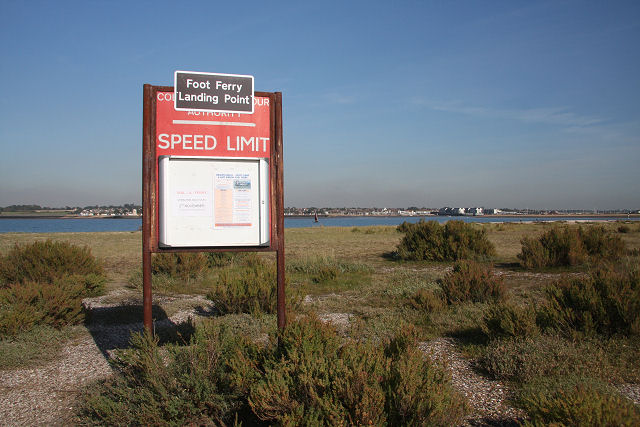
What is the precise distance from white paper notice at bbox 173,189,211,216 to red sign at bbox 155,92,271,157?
1.19 feet

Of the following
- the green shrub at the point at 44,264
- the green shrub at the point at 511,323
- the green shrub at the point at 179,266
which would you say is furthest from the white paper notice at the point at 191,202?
the green shrub at the point at 179,266

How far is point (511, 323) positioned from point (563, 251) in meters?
9.65

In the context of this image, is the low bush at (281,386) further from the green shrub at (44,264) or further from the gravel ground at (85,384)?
the green shrub at (44,264)

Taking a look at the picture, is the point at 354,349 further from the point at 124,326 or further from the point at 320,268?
the point at 320,268

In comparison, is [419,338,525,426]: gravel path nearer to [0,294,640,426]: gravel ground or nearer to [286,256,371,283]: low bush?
[0,294,640,426]: gravel ground

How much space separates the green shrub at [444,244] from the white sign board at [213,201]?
491 inches

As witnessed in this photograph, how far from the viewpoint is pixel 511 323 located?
494 cm

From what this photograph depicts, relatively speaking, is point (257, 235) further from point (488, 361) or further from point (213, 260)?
point (213, 260)

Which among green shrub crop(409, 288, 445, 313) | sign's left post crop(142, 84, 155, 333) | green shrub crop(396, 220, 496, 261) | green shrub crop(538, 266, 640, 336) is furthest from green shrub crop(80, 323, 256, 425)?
green shrub crop(396, 220, 496, 261)

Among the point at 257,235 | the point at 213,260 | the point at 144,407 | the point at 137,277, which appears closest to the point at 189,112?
the point at 257,235

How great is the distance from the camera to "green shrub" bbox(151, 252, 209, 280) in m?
11.6

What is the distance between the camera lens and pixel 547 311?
17.6 ft

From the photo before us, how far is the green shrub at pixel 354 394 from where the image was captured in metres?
2.62

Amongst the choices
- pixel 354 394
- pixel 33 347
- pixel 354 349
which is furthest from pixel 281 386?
pixel 33 347
